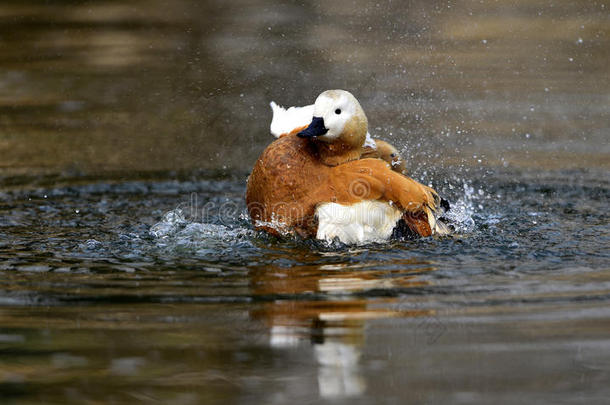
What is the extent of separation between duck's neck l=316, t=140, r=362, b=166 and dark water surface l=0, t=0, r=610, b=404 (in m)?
0.57

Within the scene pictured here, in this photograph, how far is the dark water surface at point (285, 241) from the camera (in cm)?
338

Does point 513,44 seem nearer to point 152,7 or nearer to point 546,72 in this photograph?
point 546,72

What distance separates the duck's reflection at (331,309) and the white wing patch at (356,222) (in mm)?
414

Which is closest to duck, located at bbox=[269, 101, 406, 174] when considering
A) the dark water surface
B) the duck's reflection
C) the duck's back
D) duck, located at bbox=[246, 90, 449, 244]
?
duck, located at bbox=[246, 90, 449, 244]

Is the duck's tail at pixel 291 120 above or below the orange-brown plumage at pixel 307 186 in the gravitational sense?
above

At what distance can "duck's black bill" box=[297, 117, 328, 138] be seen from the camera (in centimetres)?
521

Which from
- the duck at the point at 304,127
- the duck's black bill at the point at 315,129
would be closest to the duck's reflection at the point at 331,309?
the duck's black bill at the point at 315,129

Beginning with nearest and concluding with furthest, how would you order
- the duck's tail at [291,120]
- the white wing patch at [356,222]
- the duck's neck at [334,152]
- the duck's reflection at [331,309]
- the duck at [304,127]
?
the duck's reflection at [331,309], the white wing patch at [356,222], the duck's neck at [334,152], the duck at [304,127], the duck's tail at [291,120]

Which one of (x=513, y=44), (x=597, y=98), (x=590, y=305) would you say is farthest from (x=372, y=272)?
(x=513, y=44)

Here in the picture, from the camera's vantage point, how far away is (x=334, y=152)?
5.43 metres

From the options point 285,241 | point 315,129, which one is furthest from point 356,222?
point 315,129

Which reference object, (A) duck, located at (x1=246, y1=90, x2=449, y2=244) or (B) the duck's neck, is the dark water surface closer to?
(A) duck, located at (x1=246, y1=90, x2=449, y2=244)

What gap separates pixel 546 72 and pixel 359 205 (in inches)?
224

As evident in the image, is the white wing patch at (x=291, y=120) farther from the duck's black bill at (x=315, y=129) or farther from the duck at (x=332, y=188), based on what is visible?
the duck's black bill at (x=315, y=129)
